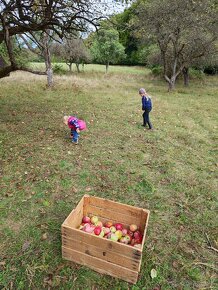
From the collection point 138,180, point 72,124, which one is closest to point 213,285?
point 138,180

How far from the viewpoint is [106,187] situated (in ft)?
13.4

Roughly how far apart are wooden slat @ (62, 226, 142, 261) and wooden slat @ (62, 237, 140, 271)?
0.04 metres

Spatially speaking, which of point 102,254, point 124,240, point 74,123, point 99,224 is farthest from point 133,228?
point 74,123

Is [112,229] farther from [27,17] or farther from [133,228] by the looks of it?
[27,17]

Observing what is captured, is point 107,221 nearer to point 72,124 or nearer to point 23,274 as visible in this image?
point 23,274

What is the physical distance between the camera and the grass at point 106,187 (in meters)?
2.52

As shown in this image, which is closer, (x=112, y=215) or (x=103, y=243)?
(x=103, y=243)

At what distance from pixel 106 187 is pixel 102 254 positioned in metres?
1.75

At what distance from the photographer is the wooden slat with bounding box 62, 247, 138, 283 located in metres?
2.37

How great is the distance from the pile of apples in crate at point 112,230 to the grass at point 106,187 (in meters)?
0.31

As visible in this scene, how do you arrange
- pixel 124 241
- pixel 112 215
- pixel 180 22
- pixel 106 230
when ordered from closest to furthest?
pixel 124 241
pixel 106 230
pixel 112 215
pixel 180 22

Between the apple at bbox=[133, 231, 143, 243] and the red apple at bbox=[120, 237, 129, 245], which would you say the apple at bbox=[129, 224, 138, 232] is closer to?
the apple at bbox=[133, 231, 143, 243]

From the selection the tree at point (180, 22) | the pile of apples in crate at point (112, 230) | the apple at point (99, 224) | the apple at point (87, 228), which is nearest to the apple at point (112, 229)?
the pile of apples in crate at point (112, 230)

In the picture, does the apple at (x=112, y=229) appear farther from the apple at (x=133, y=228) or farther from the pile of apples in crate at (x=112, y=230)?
the apple at (x=133, y=228)
